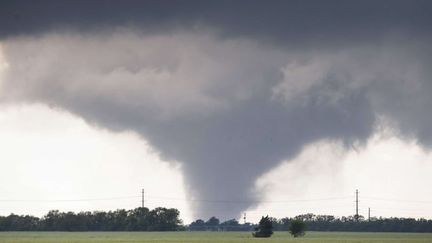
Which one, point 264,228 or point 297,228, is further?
point 297,228

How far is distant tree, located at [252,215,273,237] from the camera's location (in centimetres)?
17525

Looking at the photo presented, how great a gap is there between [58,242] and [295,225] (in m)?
64.1

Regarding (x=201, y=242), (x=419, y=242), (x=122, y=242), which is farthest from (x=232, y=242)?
(x=419, y=242)

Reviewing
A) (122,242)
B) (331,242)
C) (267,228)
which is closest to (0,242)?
(122,242)

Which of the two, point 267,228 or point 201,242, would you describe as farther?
point 267,228

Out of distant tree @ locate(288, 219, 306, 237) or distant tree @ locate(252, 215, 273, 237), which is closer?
distant tree @ locate(252, 215, 273, 237)

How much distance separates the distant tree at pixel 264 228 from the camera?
17525cm

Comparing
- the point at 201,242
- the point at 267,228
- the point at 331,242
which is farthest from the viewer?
the point at 267,228

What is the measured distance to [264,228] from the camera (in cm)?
17550

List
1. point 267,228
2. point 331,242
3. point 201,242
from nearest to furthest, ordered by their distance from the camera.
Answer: point 201,242
point 331,242
point 267,228

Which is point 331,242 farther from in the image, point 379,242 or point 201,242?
point 201,242

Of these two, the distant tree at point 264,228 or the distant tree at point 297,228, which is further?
the distant tree at point 297,228

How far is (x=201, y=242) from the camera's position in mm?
125375

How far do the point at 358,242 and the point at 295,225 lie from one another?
1962 inches
